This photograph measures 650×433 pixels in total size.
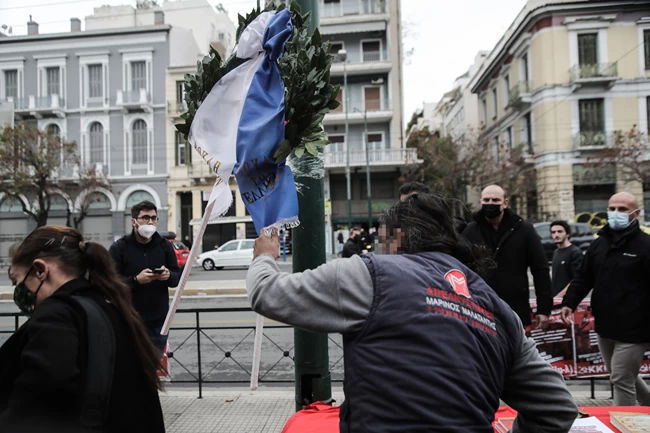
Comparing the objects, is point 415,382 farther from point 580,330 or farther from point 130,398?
point 580,330

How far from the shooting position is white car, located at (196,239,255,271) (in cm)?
2267

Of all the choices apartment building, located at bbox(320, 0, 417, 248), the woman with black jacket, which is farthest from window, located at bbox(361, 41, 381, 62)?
the woman with black jacket

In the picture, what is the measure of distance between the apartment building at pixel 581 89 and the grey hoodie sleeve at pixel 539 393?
28.1m

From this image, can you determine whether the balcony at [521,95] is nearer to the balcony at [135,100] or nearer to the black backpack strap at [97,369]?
the balcony at [135,100]

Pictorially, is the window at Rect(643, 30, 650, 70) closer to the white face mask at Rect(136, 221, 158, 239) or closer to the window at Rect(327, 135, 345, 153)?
the window at Rect(327, 135, 345, 153)

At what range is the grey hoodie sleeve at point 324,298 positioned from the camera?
1431mm

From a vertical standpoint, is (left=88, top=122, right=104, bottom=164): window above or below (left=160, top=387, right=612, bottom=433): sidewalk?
above

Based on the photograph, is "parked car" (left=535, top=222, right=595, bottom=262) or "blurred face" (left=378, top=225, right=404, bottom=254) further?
"parked car" (left=535, top=222, right=595, bottom=262)

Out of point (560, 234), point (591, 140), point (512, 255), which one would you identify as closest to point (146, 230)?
point (512, 255)

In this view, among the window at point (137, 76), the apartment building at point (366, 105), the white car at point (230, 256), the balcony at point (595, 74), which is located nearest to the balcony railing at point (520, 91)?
the balcony at point (595, 74)

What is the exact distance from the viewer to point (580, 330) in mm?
5371

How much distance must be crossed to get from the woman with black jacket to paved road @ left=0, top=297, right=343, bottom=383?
374cm

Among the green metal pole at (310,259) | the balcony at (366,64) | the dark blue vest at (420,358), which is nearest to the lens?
the dark blue vest at (420,358)

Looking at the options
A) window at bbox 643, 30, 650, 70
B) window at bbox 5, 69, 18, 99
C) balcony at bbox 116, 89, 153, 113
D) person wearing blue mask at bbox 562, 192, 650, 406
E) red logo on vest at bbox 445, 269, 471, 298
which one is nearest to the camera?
red logo on vest at bbox 445, 269, 471, 298
